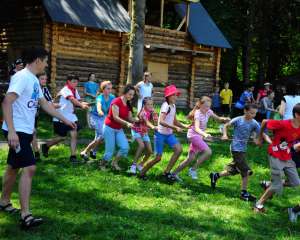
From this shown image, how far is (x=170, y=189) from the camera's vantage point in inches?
342

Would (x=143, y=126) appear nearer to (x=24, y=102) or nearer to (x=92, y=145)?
(x=92, y=145)

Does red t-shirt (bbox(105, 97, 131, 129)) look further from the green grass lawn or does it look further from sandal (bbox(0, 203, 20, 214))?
sandal (bbox(0, 203, 20, 214))

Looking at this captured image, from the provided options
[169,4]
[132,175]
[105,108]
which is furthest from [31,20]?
[132,175]

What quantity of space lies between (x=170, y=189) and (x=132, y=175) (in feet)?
3.46

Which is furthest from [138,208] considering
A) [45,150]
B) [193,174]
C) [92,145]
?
[45,150]

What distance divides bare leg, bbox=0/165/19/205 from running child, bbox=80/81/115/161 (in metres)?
3.91

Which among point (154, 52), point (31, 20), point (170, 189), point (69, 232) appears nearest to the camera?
point (69, 232)

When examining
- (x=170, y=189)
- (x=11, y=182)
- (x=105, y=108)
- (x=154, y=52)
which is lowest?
(x=170, y=189)

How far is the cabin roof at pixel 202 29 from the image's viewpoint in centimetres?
2523

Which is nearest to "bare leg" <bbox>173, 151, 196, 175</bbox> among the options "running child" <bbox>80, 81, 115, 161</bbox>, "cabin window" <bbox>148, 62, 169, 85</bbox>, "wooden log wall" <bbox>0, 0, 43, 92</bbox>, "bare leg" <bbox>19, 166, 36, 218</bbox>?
"running child" <bbox>80, 81, 115, 161</bbox>

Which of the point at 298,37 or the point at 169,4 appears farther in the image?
the point at 298,37

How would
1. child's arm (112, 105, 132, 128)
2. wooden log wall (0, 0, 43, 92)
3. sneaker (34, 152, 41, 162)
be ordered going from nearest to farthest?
child's arm (112, 105, 132, 128) < sneaker (34, 152, 41, 162) < wooden log wall (0, 0, 43, 92)

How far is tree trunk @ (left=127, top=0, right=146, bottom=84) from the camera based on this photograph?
55.2 feet

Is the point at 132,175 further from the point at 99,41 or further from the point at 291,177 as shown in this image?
the point at 99,41
